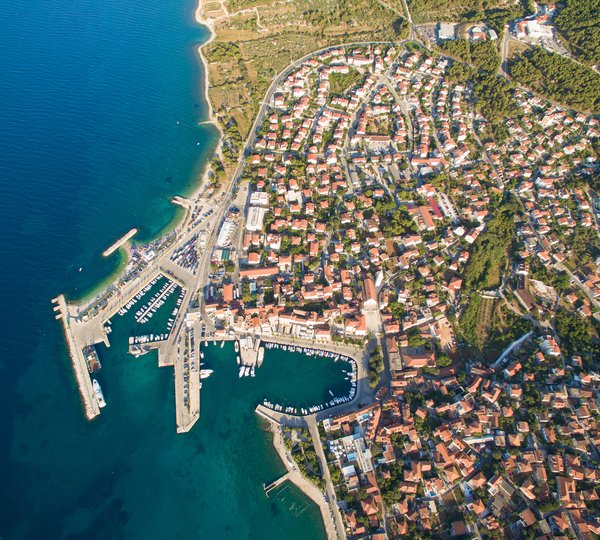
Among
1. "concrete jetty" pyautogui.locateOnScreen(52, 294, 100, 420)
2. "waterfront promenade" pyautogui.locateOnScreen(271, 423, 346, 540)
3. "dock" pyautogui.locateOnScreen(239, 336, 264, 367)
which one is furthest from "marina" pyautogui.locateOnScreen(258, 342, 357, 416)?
"concrete jetty" pyautogui.locateOnScreen(52, 294, 100, 420)

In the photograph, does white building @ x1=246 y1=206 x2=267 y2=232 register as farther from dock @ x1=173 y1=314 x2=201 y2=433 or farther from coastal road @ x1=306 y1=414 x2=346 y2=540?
coastal road @ x1=306 y1=414 x2=346 y2=540

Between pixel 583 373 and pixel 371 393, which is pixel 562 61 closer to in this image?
pixel 583 373

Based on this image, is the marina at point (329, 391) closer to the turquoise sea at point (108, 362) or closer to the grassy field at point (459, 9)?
the turquoise sea at point (108, 362)

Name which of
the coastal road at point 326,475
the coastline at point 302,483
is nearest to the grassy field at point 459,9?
the coastal road at point 326,475

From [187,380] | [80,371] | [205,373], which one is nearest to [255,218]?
[205,373]

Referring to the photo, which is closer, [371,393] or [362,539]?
[362,539]

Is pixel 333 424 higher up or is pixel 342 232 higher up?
pixel 342 232

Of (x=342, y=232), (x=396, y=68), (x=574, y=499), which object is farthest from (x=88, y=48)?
(x=574, y=499)
